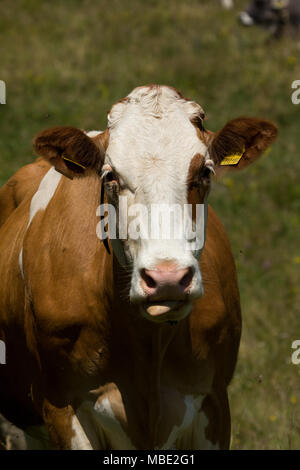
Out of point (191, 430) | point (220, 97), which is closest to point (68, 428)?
point (191, 430)

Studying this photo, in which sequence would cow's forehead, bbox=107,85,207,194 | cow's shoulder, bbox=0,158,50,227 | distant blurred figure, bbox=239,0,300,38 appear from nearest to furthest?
cow's forehead, bbox=107,85,207,194, cow's shoulder, bbox=0,158,50,227, distant blurred figure, bbox=239,0,300,38

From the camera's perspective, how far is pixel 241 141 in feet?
14.1

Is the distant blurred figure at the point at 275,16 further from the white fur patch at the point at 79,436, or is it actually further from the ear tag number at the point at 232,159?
the white fur patch at the point at 79,436

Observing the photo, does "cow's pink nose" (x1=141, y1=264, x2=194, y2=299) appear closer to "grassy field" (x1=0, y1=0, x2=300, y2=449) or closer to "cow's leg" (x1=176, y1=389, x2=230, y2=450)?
"cow's leg" (x1=176, y1=389, x2=230, y2=450)

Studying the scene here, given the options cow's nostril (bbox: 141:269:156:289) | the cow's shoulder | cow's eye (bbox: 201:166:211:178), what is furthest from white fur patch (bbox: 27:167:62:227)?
cow's nostril (bbox: 141:269:156:289)

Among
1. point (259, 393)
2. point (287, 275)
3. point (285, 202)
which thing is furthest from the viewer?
point (285, 202)

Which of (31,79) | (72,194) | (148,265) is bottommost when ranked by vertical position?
(148,265)

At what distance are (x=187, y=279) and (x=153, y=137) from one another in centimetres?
76

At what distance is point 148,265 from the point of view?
358cm

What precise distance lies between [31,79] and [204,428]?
30.8 ft

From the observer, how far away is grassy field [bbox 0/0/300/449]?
7301 millimetres

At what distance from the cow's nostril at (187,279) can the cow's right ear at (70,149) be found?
0.93 metres
